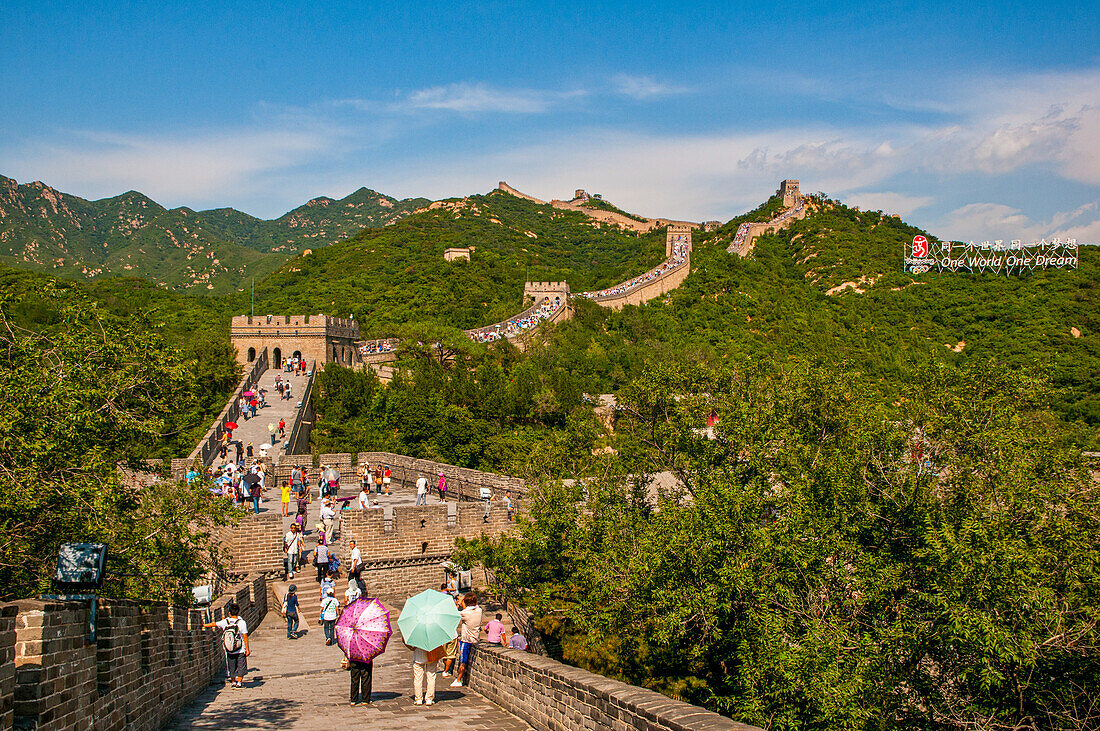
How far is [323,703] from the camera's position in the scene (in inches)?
376

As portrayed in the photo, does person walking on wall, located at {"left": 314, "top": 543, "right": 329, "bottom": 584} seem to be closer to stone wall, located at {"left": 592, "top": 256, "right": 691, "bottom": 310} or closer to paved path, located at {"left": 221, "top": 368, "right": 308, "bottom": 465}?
paved path, located at {"left": 221, "top": 368, "right": 308, "bottom": 465}

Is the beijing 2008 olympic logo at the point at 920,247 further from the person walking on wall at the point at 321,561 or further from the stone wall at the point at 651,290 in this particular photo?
the person walking on wall at the point at 321,561

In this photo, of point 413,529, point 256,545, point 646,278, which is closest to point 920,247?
point 646,278

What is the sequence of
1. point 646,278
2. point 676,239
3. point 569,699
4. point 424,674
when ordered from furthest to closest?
point 676,239
point 646,278
point 424,674
point 569,699

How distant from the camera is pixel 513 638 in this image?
1202 cm

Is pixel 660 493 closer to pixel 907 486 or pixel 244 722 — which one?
pixel 907 486

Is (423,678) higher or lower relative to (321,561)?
lower

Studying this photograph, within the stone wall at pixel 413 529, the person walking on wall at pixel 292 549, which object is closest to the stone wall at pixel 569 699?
the person walking on wall at pixel 292 549

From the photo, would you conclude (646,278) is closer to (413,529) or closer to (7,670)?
(413,529)

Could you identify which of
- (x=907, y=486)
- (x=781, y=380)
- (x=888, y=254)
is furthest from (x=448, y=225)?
(x=907, y=486)

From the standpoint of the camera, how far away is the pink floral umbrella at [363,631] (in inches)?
367

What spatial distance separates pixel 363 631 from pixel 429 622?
73 centimetres

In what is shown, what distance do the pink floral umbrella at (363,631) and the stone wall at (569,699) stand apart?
1465 mm

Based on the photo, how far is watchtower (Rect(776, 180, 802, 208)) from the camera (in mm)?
104062
